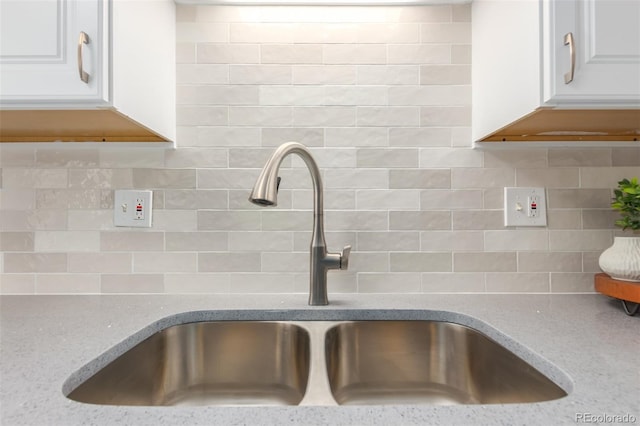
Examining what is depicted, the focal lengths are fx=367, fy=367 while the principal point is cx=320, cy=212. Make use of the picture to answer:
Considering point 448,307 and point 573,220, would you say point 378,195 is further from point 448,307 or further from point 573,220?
point 573,220

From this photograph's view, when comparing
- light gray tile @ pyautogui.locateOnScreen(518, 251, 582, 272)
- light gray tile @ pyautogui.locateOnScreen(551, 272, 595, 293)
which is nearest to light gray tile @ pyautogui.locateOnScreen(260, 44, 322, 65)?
light gray tile @ pyautogui.locateOnScreen(518, 251, 582, 272)

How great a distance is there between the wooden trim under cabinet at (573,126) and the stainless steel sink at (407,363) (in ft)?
1.67

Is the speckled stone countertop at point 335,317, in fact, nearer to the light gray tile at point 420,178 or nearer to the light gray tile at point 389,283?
the light gray tile at point 389,283

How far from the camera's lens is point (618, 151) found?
1.07 meters

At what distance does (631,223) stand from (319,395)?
881 mm

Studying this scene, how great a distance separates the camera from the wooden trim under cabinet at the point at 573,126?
2.63ft

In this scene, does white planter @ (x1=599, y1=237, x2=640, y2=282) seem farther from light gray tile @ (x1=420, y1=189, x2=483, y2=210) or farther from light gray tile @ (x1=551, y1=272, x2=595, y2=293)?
light gray tile @ (x1=420, y1=189, x2=483, y2=210)

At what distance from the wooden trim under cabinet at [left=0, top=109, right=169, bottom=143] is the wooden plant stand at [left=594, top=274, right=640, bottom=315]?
1194 mm

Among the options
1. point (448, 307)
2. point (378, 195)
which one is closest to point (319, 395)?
point (448, 307)

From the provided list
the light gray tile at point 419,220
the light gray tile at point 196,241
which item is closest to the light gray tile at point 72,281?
the light gray tile at point 196,241

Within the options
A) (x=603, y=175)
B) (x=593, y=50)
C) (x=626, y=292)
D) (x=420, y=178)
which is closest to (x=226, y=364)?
(x=420, y=178)

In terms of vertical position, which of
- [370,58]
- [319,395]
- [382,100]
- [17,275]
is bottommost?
[319,395]

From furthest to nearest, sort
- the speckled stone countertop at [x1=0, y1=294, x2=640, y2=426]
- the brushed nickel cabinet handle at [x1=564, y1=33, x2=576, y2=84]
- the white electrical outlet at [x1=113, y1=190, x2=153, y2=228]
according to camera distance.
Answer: the white electrical outlet at [x1=113, y1=190, x2=153, y2=228], the brushed nickel cabinet handle at [x1=564, y1=33, x2=576, y2=84], the speckled stone countertop at [x1=0, y1=294, x2=640, y2=426]

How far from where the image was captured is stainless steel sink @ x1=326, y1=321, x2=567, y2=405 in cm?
82
